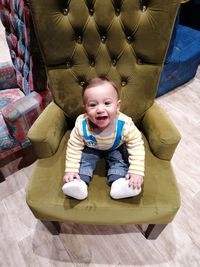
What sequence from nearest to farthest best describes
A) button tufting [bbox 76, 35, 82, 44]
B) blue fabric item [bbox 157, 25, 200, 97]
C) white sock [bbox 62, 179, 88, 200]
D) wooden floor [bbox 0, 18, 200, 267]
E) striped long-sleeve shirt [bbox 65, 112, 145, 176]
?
white sock [bbox 62, 179, 88, 200] < striped long-sleeve shirt [bbox 65, 112, 145, 176] < button tufting [bbox 76, 35, 82, 44] < wooden floor [bbox 0, 18, 200, 267] < blue fabric item [bbox 157, 25, 200, 97]

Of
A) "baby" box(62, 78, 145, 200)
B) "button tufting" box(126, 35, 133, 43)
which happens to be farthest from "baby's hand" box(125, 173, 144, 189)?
"button tufting" box(126, 35, 133, 43)

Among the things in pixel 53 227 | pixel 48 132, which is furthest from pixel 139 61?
pixel 53 227

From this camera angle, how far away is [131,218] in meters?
0.94

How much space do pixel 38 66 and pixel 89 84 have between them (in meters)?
0.48

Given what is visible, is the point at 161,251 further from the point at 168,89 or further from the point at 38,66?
the point at 168,89

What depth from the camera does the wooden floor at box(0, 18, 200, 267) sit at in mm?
1171

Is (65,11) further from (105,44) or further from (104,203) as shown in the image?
(104,203)

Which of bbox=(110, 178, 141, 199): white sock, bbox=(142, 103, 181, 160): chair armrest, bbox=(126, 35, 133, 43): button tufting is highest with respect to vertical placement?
bbox=(126, 35, 133, 43): button tufting

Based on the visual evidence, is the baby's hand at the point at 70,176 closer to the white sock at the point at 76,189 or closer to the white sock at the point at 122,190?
the white sock at the point at 76,189

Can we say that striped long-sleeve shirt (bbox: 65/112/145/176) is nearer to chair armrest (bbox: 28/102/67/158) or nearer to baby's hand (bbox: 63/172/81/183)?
baby's hand (bbox: 63/172/81/183)

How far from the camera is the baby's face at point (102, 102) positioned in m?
0.86

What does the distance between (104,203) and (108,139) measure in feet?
0.85

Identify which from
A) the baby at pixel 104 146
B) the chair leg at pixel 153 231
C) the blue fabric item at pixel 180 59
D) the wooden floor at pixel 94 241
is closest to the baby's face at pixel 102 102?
the baby at pixel 104 146

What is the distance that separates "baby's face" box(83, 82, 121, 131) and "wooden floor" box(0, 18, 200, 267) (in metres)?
0.70
